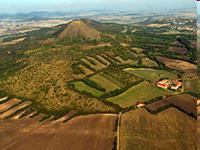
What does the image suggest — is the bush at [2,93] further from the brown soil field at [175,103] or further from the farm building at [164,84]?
the farm building at [164,84]

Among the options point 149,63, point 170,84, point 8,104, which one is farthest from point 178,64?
point 8,104

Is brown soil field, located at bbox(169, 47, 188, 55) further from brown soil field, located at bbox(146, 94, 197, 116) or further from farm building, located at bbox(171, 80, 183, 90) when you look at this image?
brown soil field, located at bbox(146, 94, 197, 116)

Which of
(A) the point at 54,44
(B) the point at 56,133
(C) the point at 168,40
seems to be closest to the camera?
(B) the point at 56,133

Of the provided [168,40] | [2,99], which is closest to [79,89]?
[2,99]

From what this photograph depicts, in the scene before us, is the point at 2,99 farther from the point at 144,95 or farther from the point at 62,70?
the point at 144,95

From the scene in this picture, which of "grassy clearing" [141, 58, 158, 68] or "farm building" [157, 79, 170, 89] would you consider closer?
"farm building" [157, 79, 170, 89]

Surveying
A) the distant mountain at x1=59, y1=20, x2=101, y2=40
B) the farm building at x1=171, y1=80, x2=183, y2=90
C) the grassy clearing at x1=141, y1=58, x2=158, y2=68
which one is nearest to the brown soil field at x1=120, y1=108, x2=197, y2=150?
the farm building at x1=171, y1=80, x2=183, y2=90

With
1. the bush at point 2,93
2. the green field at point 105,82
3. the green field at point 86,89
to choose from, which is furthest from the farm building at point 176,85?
the bush at point 2,93
